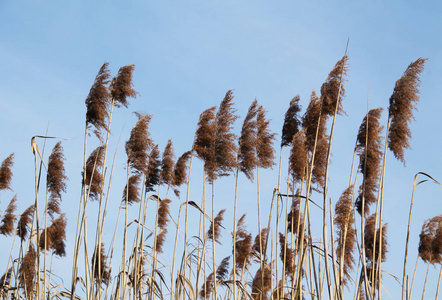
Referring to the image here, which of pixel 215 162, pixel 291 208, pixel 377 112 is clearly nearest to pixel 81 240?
pixel 215 162

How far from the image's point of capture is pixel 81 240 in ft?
18.5

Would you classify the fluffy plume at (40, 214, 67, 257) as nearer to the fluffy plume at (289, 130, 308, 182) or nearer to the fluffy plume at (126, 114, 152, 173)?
the fluffy plume at (126, 114, 152, 173)

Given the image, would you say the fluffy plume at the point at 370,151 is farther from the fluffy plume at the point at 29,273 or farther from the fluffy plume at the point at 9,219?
the fluffy plume at the point at 9,219

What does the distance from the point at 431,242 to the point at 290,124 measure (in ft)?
A: 7.33

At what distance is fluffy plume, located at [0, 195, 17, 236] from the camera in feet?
27.1

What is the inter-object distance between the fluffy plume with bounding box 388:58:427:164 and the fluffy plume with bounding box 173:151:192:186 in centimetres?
279

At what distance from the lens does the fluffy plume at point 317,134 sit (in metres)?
5.51

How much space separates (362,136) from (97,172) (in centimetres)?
315

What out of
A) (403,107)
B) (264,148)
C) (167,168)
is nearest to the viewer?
(403,107)

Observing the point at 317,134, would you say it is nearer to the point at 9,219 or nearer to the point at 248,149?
the point at 248,149

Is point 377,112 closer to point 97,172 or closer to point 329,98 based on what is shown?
point 329,98

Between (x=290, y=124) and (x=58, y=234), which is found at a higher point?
(x=290, y=124)

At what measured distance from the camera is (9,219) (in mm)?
8273

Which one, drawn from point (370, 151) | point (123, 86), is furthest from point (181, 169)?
point (370, 151)
